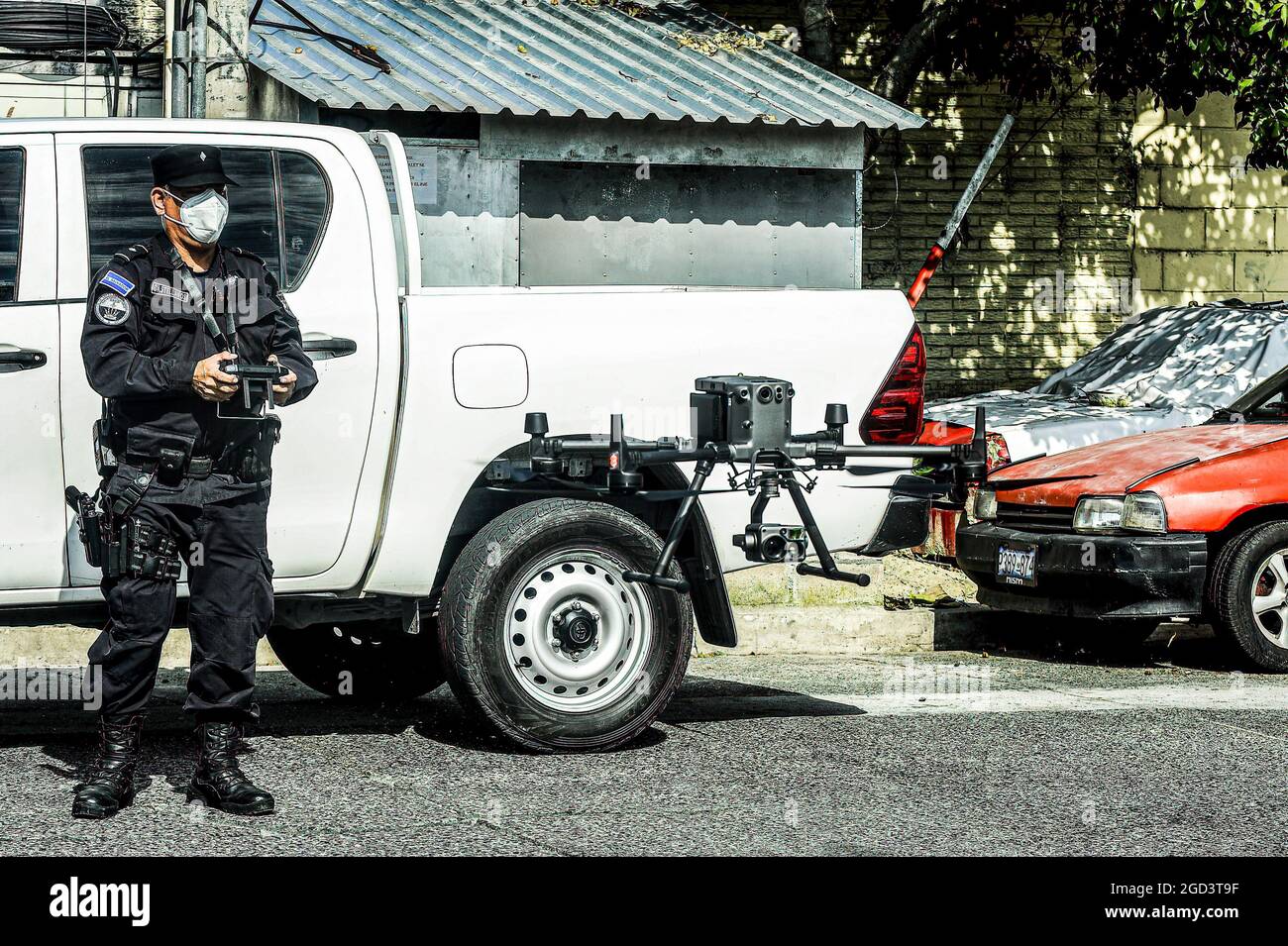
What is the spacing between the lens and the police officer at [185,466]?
4906mm

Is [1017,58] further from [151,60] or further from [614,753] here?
[614,753]

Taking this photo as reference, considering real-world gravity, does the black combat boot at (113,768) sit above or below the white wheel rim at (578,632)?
below

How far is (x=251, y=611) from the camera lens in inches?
200

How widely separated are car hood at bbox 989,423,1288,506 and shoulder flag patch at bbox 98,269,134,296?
4711mm

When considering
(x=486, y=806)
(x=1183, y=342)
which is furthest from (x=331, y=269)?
(x=1183, y=342)

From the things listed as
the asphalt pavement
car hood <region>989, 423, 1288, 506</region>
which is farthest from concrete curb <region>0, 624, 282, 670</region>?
car hood <region>989, 423, 1288, 506</region>

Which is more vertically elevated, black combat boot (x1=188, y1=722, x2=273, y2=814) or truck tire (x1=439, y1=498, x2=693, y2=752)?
truck tire (x1=439, y1=498, x2=693, y2=752)

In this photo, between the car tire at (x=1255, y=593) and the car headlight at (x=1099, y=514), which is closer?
the car tire at (x=1255, y=593)

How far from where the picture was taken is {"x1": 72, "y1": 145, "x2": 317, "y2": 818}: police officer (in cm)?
491

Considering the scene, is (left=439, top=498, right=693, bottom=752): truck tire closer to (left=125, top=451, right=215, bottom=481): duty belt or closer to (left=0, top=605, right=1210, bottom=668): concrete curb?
(left=125, top=451, right=215, bottom=481): duty belt

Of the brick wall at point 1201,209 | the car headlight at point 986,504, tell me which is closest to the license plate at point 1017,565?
the car headlight at point 986,504

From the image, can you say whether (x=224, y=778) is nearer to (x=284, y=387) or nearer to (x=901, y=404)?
(x=284, y=387)

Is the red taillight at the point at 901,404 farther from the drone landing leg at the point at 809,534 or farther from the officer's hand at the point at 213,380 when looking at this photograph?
the officer's hand at the point at 213,380

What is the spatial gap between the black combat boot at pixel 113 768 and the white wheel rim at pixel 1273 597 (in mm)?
5087
